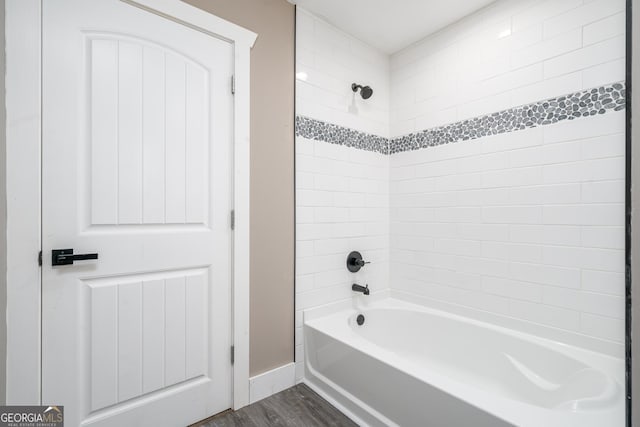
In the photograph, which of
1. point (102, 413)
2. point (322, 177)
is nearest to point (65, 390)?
point (102, 413)

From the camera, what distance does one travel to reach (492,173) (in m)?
1.89

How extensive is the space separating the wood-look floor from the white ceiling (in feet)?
8.30

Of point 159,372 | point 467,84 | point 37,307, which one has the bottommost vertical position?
point 159,372

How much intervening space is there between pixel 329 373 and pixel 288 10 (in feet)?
7.67

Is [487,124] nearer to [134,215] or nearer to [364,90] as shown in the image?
[364,90]

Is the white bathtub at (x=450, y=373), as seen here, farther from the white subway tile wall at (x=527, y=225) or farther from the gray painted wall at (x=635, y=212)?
the gray painted wall at (x=635, y=212)

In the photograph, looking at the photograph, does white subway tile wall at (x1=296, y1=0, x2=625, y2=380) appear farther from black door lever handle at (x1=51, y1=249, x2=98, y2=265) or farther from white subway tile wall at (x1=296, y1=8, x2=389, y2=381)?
black door lever handle at (x1=51, y1=249, x2=98, y2=265)

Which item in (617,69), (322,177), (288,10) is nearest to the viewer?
(617,69)

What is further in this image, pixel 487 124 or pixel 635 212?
pixel 487 124

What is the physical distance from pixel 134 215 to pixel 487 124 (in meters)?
2.13

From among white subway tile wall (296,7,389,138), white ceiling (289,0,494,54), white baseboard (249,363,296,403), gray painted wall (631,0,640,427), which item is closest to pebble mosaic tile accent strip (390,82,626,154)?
white subway tile wall (296,7,389,138)

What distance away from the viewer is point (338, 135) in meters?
2.18

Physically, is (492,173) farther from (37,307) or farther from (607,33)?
(37,307)

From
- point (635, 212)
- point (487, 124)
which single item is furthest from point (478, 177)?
point (635, 212)
